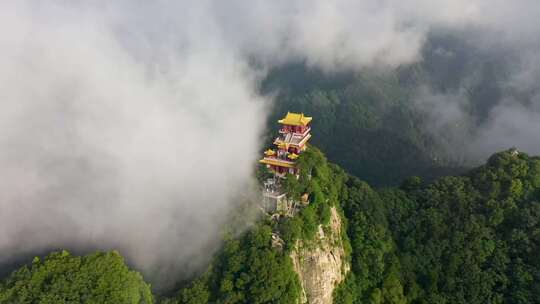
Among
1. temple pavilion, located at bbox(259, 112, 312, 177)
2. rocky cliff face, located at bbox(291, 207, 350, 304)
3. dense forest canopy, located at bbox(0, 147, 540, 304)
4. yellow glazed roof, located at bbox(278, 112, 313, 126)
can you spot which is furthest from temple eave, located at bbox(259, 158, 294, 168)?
rocky cliff face, located at bbox(291, 207, 350, 304)

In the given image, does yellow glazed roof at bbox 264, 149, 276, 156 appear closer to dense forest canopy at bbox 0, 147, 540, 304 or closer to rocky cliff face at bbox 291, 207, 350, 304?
dense forest canopy at bbox 0, 147, 540, 304

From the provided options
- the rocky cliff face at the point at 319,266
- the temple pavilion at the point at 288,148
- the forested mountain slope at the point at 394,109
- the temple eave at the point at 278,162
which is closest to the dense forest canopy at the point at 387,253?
the rocky cliff face at the point at 319,266

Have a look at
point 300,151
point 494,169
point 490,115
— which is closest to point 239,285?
point 300,151

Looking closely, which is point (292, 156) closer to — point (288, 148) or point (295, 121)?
point (288, 148)

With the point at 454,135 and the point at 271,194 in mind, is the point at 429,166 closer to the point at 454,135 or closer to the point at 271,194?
the point at 454,135

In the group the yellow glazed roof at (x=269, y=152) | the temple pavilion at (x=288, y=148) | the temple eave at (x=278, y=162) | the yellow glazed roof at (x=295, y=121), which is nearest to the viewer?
the temple eave at (x=278, y=162)

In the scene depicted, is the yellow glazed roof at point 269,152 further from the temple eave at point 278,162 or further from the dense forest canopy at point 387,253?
the dense forest canopy at point 387,253

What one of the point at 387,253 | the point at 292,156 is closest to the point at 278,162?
the point at 292,156
